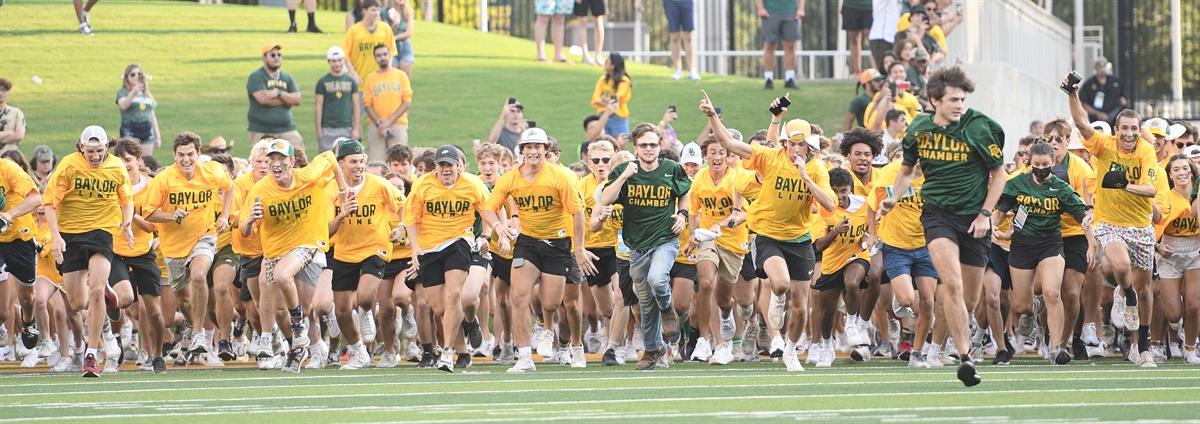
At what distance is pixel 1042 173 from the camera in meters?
12.6

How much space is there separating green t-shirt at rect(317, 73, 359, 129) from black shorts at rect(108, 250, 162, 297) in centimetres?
575

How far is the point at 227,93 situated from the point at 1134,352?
14.9 m

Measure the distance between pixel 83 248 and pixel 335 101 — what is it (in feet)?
22.2

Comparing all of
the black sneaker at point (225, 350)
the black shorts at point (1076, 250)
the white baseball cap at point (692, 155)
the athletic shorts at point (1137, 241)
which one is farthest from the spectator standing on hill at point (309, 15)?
the athletic shorts at point (1137, 241)

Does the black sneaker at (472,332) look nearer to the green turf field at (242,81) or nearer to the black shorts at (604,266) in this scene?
the black shorts at (604,266)

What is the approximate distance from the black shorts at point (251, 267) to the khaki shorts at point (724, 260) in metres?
4.01

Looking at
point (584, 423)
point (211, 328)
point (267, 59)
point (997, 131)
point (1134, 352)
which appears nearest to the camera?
point (584, 423)

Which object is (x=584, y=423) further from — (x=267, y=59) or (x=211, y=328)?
(x=267, y=59)

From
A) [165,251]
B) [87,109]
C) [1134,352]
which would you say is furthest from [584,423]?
[87,109]

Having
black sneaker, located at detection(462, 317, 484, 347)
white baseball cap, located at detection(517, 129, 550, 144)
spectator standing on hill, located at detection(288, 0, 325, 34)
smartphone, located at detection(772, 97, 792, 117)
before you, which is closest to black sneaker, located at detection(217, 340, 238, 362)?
black sneaker, located at detection(462, 317, 484, 347)

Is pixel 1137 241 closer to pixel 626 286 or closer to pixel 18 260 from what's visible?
pixel 626 286

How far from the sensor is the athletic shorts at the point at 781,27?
23625 mm

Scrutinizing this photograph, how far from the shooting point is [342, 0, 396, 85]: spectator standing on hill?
21125 mm

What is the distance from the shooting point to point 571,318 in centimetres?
1362
